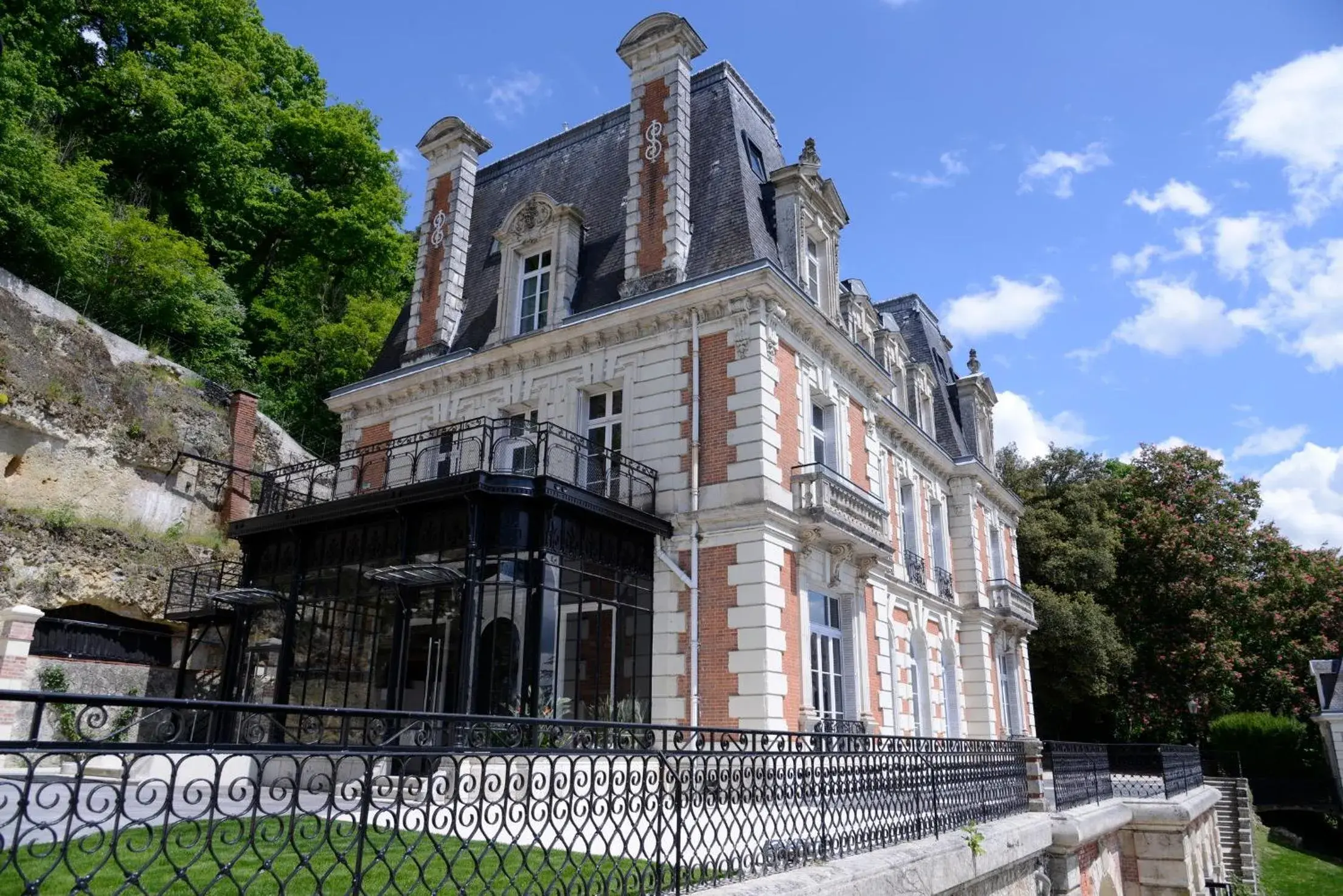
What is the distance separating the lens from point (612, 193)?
17.1m

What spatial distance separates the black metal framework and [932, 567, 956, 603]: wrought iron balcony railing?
124cm

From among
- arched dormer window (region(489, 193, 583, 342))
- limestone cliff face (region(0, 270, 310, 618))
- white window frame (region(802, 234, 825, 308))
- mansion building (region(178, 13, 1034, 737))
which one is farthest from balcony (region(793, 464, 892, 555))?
limestone cliff face (region(0, 270, 310, 618))

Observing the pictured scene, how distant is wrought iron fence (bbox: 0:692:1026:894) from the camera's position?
3.17 m

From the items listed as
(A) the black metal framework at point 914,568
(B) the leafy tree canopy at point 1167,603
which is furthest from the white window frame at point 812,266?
(B) the leafy tree canopy at point 1167,603

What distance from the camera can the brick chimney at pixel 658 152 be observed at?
15.1 m

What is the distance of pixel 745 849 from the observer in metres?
5.46

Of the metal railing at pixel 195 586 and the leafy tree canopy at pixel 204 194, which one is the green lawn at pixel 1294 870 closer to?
the metal railing at pixel 195 586

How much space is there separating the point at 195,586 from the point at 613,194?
1099cm

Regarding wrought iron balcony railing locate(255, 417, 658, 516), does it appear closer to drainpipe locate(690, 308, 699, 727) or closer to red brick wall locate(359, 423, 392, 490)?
red brick wall locate(359, 423, 392, 490)

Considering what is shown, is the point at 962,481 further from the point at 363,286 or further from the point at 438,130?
the point at 363,286

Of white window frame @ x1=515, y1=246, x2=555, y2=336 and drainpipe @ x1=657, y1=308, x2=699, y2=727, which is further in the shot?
white window frame @ x1=515, y1=246, x2=555, y2=336

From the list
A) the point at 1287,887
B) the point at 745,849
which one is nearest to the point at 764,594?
the point at 745,849

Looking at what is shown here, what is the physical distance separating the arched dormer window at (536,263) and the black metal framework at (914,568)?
360 inches

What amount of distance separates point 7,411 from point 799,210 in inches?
594
